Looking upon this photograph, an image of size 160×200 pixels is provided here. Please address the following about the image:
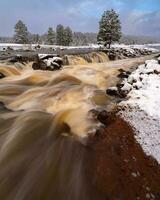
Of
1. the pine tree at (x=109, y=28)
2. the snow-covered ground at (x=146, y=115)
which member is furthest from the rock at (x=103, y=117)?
the pine tree at (x=109, y=28)

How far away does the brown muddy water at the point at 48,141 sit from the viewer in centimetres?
679

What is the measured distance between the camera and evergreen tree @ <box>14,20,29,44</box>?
222 ft

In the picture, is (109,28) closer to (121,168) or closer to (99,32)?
(99,32)

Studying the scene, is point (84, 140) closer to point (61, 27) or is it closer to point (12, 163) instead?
point (12, 163)

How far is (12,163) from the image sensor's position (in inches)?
303

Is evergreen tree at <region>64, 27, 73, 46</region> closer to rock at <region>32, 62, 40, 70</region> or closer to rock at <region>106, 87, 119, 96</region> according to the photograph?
rock at <region>32, 62, 40, 70</region>

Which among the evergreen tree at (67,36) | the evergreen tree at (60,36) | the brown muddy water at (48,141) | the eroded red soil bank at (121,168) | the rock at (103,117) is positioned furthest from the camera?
the evergreen tree at (67,36)

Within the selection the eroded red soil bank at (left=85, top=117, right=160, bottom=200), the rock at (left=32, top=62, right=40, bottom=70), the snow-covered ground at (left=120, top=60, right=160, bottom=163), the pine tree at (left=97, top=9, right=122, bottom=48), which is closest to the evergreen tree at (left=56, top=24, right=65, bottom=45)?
the pine tree at (left=97, top=9, right=122, bottom=48)

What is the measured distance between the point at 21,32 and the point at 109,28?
23083 mm

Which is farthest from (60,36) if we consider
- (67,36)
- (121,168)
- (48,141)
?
(121,168)

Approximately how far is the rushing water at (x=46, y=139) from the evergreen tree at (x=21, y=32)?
180ft

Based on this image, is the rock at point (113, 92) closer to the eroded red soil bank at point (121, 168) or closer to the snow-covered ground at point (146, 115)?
the snow-covered ground at point (146, 115)

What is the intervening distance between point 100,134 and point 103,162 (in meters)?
1.50

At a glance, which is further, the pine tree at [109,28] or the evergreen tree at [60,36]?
the evergreen tree at [60,36]
